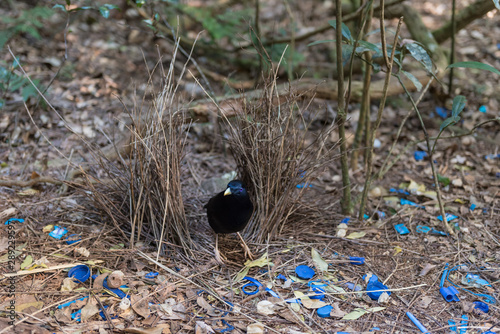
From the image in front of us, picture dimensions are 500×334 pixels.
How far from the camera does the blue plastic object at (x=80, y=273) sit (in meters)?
2.32

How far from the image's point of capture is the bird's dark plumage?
8.23ft

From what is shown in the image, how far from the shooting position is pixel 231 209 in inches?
98.6

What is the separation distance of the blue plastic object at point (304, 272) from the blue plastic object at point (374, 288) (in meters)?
0.32

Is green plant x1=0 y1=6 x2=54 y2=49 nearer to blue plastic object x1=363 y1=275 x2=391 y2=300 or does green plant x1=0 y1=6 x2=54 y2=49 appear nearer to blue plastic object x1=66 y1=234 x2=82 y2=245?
blue plastic object x1=66 y1=234 x2=82 y2=245

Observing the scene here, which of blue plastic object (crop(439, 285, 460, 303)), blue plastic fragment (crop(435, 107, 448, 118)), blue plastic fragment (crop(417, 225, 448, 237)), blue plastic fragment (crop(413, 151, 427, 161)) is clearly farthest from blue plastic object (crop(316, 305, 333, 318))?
blue plastic fragment (crop(435, 107, 448, 118))

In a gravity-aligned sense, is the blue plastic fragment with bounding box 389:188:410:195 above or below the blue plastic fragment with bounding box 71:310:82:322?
below

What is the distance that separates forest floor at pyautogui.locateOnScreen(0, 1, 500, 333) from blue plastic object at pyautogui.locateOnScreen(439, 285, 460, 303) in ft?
0.08

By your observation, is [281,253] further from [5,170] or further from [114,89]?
[114,89]

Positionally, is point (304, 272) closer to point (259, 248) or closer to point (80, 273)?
point (259, 248)

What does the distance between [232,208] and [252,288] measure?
1.53ft

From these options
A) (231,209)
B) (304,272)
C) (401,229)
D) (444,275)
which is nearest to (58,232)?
(231,209)

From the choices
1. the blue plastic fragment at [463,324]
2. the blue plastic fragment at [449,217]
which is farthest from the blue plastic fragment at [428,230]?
the blue plastic fragment at [463,324]

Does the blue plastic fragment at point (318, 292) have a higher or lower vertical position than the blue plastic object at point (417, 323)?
higher

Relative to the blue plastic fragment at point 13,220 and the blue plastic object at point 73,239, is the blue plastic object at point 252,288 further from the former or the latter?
the blue plastic fragment at point 13,220
